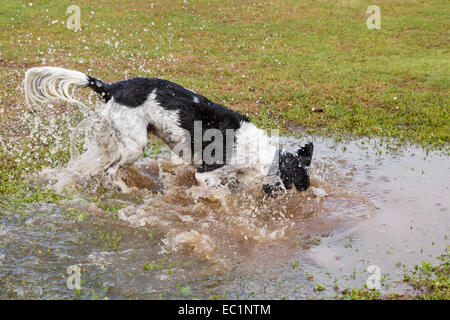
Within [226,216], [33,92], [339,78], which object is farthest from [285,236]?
[339,78]

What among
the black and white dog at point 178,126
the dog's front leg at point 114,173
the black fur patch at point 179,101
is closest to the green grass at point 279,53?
the black and white dog at point 178,126

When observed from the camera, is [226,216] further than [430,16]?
No

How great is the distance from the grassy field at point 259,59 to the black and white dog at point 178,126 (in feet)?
4.49

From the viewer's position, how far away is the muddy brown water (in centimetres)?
493

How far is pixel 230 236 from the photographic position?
6.10 metres

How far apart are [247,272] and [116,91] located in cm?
298

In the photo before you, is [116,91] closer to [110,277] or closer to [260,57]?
[110,277]

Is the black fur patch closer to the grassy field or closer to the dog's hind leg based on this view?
the dog's hind leg

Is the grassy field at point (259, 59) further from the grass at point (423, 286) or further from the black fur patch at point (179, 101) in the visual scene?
the black fur patch at point (179, 101)

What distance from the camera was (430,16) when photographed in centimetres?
1992

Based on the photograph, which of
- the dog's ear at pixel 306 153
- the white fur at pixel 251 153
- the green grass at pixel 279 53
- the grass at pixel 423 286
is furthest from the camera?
the green grass at pixel 279 53

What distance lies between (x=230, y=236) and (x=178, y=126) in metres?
1.58

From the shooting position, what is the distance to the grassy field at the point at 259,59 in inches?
396

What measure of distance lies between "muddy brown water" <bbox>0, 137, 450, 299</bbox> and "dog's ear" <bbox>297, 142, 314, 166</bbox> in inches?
19.3
